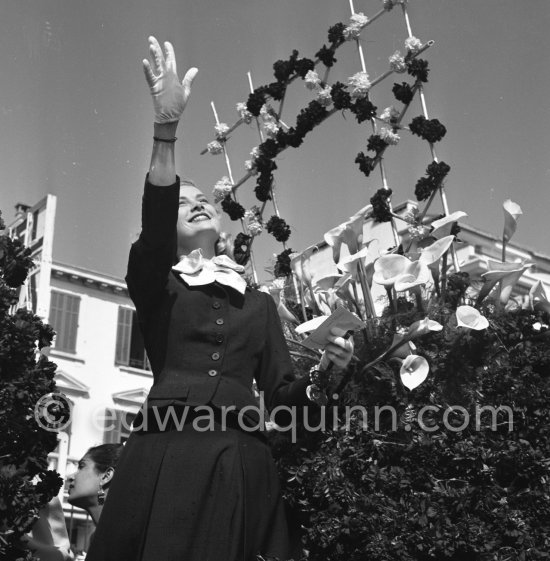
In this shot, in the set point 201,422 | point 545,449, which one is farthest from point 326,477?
point 545,449

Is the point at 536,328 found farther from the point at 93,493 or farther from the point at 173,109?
the point at 93,493

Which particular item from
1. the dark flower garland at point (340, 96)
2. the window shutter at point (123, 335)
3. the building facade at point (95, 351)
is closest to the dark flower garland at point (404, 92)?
the dark flower garland at point (340, 96)

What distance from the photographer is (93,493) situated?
173 inches

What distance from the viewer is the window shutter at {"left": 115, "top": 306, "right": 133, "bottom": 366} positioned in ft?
80.0

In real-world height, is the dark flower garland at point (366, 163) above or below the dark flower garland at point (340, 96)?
below

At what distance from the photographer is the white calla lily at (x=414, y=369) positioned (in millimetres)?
2787

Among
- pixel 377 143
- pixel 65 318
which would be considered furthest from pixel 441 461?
pixel 65 318

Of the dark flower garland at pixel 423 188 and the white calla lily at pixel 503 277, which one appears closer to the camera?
the white calla lily at pixel 503 277

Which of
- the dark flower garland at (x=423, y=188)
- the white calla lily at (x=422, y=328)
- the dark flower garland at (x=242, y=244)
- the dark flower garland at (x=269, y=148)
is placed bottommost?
the white calla lily at (x=422, y=328)

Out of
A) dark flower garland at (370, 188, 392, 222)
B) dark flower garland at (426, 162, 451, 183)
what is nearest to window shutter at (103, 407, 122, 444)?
dark flower garland at (370, 188, 392, 222)

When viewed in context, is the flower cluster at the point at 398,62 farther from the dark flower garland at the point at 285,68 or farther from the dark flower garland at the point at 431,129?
the dark flower garland at the point at 285,68

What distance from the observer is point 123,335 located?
24.6 m

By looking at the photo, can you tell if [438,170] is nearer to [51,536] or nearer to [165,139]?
[165,139]

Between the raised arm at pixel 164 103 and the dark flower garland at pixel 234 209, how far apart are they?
236cm
